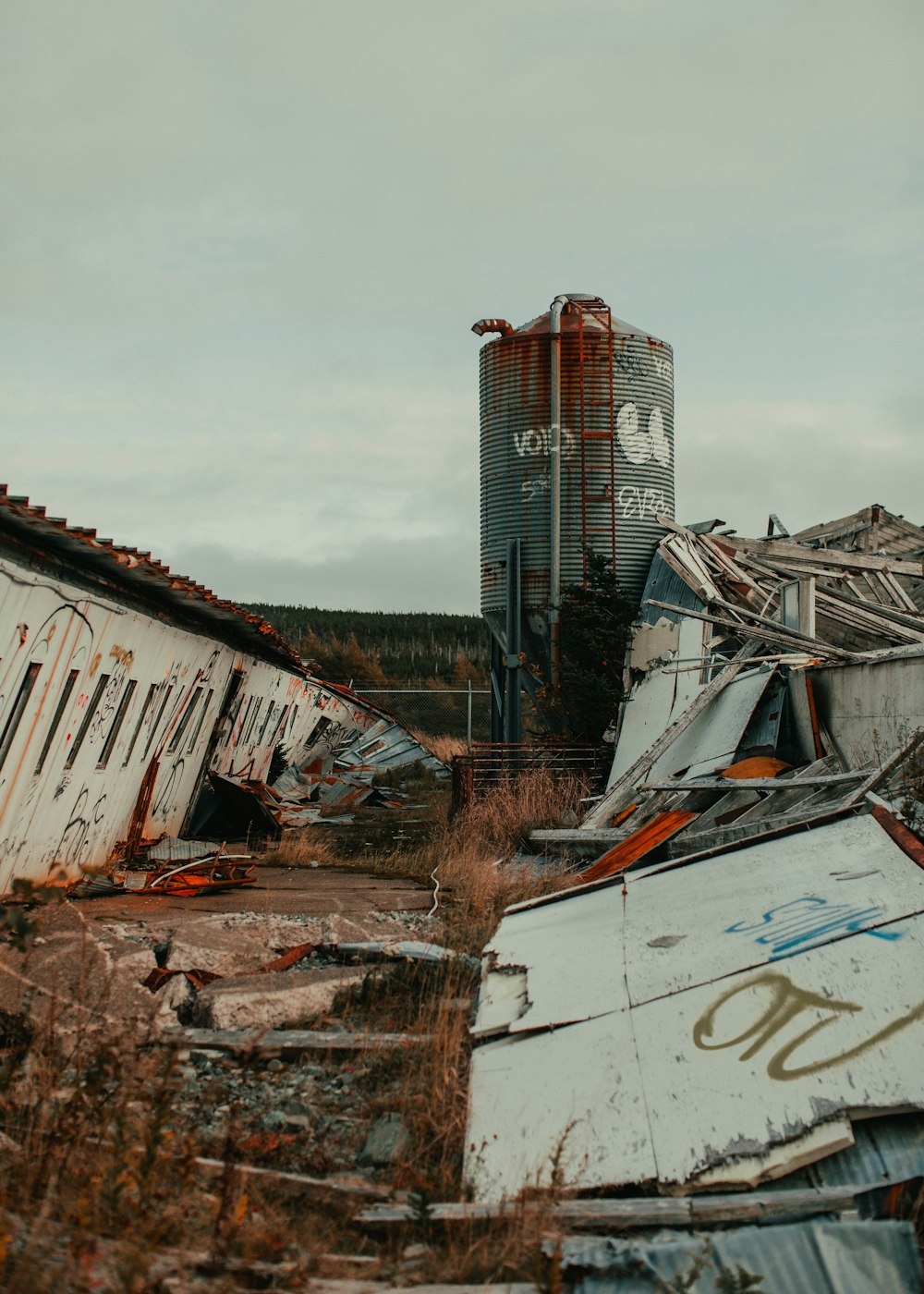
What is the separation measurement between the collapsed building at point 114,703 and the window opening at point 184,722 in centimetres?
4

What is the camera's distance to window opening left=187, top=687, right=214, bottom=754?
15141 mm

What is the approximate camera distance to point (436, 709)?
4306 centimetres

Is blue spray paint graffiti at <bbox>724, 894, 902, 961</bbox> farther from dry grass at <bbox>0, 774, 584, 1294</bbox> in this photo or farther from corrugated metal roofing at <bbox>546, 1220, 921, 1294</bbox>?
corrugated metal roofing at <bbox>546, 1220, 921, 1294</bbox>

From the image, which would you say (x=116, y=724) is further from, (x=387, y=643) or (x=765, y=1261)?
(x=387, y=643)

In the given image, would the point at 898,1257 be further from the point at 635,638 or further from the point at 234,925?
the point at 635,638

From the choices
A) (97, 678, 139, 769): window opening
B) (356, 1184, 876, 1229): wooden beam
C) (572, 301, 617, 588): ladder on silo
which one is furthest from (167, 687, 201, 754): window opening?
(356, 1184, 876, 1229): wooden beam

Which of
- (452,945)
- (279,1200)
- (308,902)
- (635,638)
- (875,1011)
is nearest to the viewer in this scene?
(279,1200)

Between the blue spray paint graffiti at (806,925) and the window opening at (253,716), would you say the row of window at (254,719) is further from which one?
the blue spray paint graffiti at (806,925)

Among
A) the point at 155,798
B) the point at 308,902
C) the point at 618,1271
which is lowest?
the point at 618,1271

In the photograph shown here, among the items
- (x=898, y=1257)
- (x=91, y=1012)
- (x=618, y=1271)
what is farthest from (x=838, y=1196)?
(x=91, y=1012)

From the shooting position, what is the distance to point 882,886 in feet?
18.3

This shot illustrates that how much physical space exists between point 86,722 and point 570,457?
32.9 feet

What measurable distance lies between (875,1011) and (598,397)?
15.1 m

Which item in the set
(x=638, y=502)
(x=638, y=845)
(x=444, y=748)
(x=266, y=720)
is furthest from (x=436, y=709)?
(x=638, y=845)
